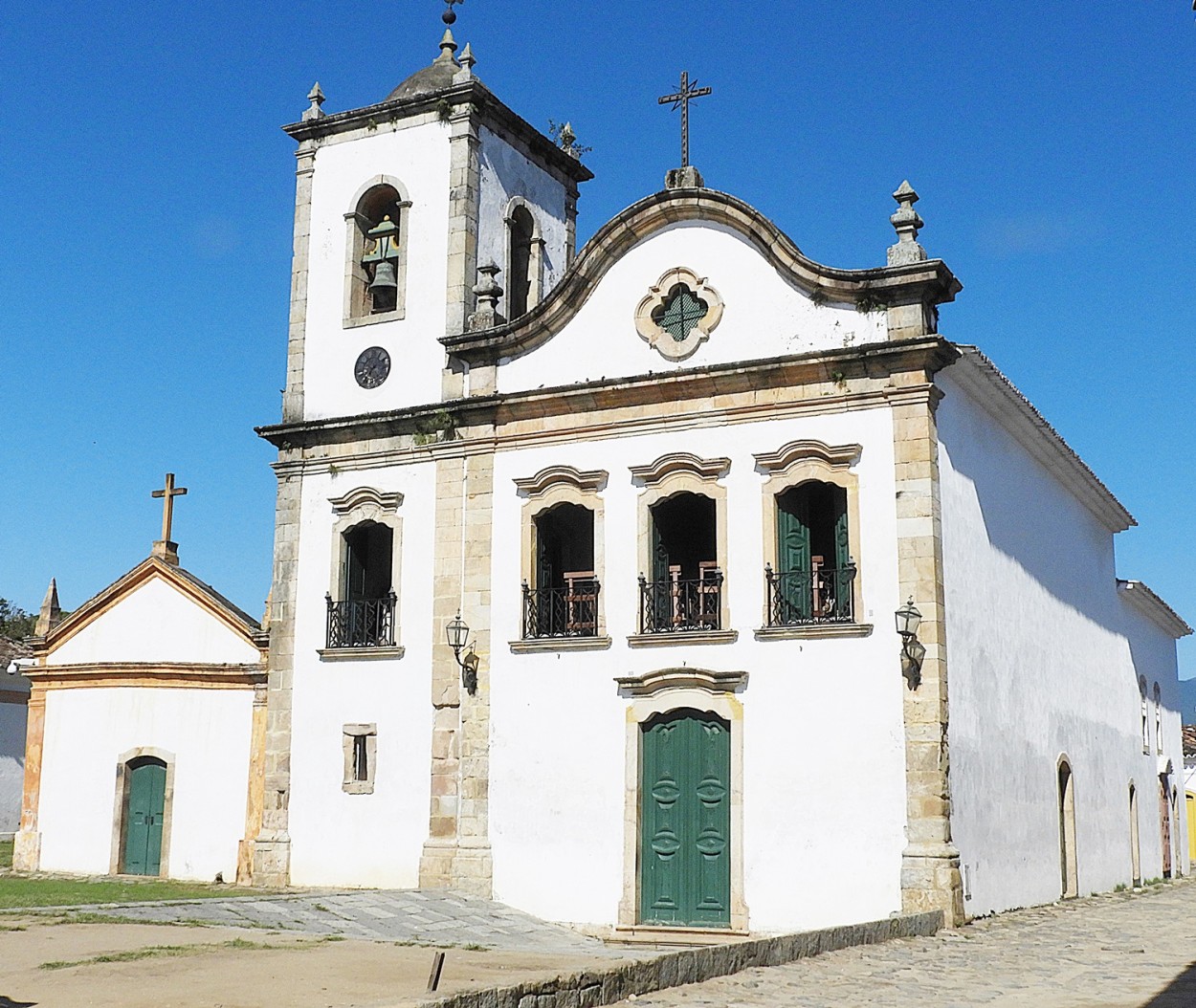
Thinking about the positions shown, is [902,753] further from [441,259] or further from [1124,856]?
[1124,856]

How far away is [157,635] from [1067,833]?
41.2 feet

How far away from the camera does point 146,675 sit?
1902cm

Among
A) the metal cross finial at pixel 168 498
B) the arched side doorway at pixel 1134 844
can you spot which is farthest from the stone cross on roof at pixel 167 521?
the arched side doorway at pixel 1134 844

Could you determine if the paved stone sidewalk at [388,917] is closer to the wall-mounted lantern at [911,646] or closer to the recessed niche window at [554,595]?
the recessed niche window at [554,595]

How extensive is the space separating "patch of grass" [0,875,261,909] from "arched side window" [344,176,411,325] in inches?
295

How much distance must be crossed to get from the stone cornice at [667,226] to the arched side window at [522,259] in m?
2.07

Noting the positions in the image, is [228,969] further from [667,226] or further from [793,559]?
[667,226]

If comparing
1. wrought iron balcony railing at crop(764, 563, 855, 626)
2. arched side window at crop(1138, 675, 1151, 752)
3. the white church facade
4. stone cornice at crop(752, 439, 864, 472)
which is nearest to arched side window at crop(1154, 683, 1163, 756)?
arched side window at crop(1138, 675, 1151, 752)

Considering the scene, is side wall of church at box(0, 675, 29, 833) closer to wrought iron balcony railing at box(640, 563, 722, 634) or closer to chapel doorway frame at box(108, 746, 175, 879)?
chapel doorway frame at box(108, 746, 175, 879)

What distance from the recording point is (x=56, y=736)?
19500mm

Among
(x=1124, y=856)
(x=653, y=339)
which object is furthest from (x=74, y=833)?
(x=1124, y=856)

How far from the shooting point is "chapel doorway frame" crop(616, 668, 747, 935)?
1484 centimetres

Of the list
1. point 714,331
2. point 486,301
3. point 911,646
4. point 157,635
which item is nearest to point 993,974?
point 911,646

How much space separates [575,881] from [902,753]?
13.1ft
